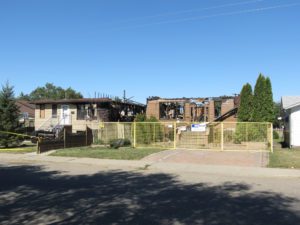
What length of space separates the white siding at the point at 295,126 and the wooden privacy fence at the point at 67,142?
14.1 metres

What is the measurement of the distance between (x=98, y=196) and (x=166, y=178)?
13.3ft

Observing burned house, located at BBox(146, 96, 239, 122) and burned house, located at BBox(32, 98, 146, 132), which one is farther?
burned house, located at BBox(32, 98, 146, 132)

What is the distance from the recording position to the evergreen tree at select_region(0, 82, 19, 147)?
85.7 ft

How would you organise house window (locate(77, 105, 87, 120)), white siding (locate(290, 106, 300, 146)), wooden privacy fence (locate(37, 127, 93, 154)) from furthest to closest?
1. house window (locate(77, 105, 87, 120))
2. white siding (locate(290, 106, 300, 146))
3. wooden privacy fence (locate(37, 127, 93, 154))

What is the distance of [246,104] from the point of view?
98.2ft

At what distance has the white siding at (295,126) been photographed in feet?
77.0

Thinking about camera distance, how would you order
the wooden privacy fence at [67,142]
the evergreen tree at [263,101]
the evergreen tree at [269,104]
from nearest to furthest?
the wooden privacy fence at [67,142]
the evergreen tree at [269,104]
the evergreen tree at [263,101]

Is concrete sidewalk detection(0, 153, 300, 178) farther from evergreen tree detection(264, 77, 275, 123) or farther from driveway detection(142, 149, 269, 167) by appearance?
evergreen tree detection(264, 77, 275, 123)

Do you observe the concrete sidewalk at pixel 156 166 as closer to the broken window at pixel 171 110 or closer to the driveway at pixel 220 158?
the driveway at pixel 220 158

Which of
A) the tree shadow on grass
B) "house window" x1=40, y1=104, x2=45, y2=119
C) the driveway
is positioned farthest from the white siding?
"house window" x1=40, y1=104, x2=45, y2=119

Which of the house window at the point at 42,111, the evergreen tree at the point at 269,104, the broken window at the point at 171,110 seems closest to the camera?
the evergreen tree at the point at 269,104

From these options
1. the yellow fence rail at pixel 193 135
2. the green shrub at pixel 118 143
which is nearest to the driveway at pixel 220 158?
the yellow fence rail at pixel 193 135

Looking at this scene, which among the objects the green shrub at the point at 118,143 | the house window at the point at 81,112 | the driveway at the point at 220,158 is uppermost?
the house window at the point at 81,112

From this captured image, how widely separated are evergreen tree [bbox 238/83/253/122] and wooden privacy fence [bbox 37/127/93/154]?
12.0 m
